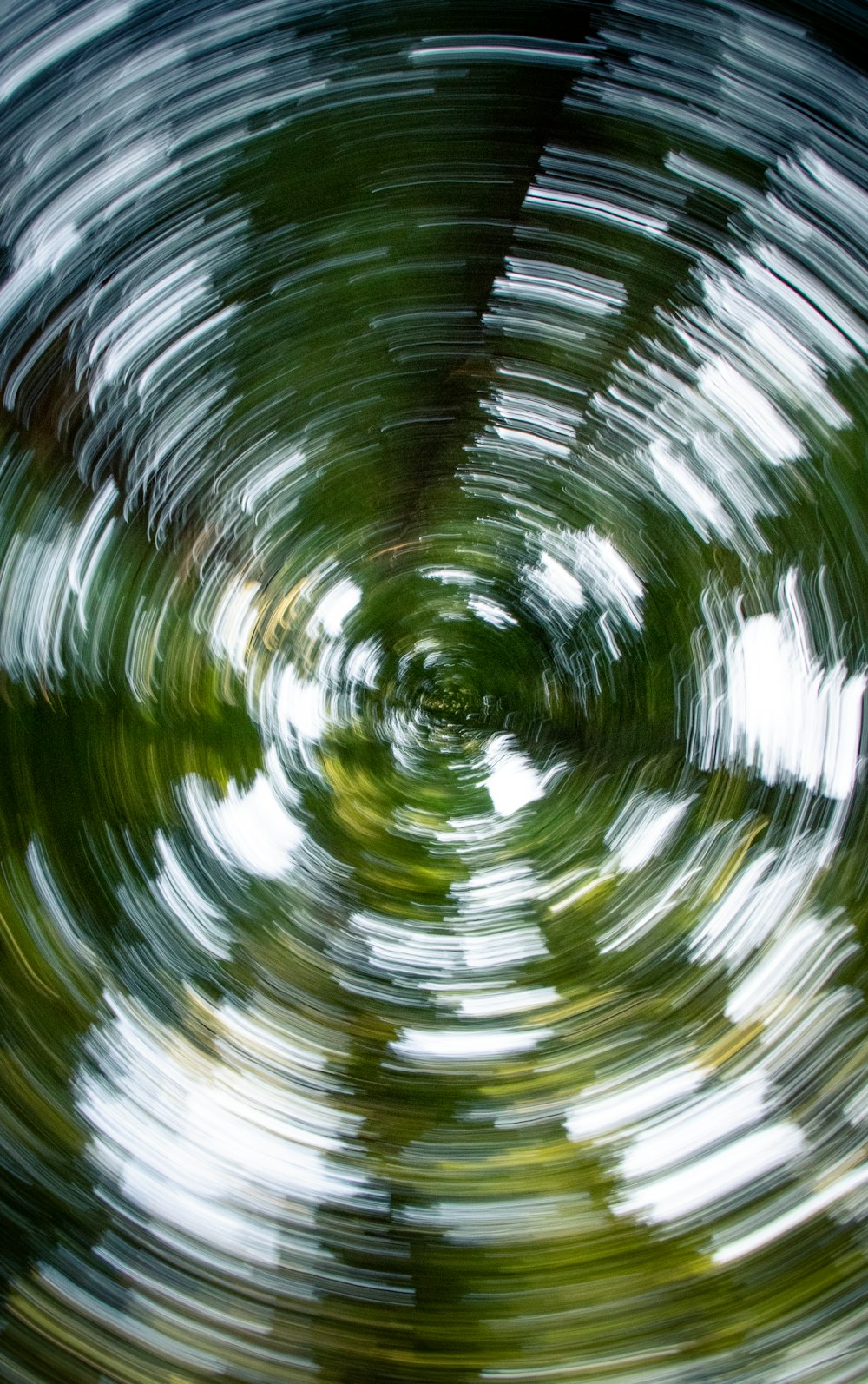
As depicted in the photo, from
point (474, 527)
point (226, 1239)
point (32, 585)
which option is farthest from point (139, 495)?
point (226, 1239)

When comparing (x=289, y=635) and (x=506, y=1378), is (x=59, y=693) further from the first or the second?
(x=506, y=1378)

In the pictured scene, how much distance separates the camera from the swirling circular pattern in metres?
0.31

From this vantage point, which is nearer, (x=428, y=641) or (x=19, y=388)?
(x=19, y=388)

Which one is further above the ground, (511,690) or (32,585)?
(511,690)

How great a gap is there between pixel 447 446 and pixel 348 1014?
11.2 inches

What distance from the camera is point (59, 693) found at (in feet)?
1.19

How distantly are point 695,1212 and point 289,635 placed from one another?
1.09 ft

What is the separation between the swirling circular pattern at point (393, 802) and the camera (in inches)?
12.4

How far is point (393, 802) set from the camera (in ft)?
1.51

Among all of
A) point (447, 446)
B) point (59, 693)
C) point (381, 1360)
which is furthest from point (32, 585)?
point (381, 1360)

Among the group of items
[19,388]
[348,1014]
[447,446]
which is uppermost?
[447,446]

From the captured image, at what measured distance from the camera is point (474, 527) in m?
0.46

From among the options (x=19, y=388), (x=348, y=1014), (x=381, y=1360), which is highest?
(x=19, y=388)

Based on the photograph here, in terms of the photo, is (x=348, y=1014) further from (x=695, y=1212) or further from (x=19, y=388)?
(x=19, y=388)
